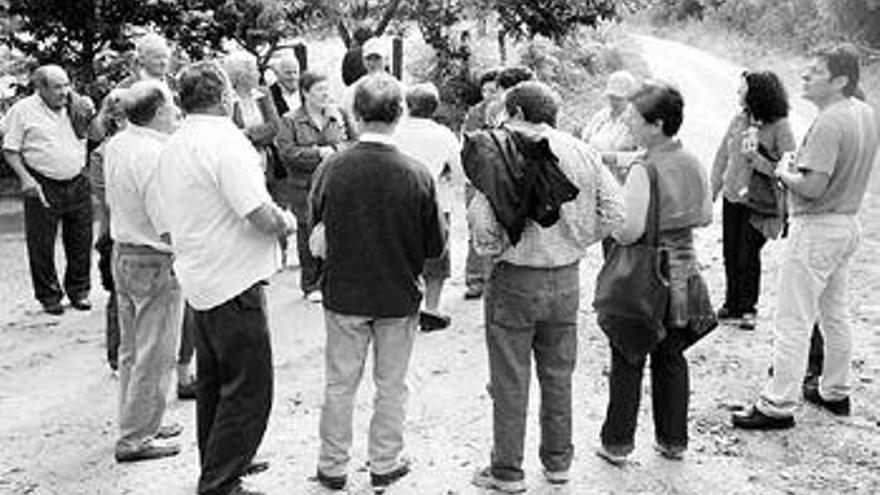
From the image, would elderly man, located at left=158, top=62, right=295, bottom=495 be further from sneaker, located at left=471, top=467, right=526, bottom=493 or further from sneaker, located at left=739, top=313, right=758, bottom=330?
sneaker, located at left=739, top=313, right=758, bottom=330

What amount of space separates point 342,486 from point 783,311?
2549 mm

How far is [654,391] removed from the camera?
5062 mm

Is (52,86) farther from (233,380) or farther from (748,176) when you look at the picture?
(748,176)

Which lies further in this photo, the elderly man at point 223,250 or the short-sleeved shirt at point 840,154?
the short-sleeved shirt at point 840,154

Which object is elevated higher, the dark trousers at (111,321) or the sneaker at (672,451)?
the dark trousers at (111,321)

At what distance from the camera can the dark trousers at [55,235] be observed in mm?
8023

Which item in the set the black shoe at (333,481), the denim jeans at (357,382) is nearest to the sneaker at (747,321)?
the denim jeans at (357,382)

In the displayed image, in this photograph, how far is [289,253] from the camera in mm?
9867

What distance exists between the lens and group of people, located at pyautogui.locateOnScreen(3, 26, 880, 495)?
436 cm

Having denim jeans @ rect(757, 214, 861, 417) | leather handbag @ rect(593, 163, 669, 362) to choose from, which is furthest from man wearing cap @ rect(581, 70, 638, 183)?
leather handbag @ rect(593, 163, 669, 362)

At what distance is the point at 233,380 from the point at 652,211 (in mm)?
2062

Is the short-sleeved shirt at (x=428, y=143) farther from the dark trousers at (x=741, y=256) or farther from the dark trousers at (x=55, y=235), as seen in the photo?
the dark trousers at (x=55, y=235)

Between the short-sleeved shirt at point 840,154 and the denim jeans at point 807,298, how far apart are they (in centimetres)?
8

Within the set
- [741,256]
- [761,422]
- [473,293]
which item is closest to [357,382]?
[761,422]
